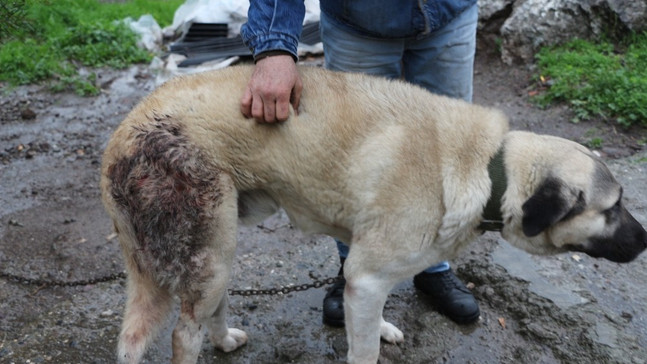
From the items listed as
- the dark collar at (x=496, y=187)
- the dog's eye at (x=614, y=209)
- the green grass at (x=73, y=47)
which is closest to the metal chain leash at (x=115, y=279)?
the dark collar at (x=496, y=187)

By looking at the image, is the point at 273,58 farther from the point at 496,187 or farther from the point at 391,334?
the point at 391,334

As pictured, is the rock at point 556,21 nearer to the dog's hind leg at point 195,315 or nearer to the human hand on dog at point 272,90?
the human hand on dog at point 272,90

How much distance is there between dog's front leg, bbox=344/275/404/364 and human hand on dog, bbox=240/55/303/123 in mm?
823

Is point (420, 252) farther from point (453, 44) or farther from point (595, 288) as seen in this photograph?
point (595, 288)

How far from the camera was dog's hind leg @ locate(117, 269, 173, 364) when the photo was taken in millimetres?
2688

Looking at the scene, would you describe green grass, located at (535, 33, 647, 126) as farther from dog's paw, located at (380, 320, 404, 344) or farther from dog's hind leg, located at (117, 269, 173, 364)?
dog's hind leg, located at (117, 269, 173, 364)

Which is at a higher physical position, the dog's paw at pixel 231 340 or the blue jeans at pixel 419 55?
the blue jeans at pixel 419 55

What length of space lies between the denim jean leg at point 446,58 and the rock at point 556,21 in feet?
14.9

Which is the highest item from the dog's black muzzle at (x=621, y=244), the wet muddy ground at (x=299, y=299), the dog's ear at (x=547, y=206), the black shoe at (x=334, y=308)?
the dog's ear at (x=547, y=206)

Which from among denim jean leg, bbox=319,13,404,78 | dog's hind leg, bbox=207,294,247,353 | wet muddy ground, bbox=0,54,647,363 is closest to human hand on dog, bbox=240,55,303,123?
denim jean leg, bbox=319,13,404,78

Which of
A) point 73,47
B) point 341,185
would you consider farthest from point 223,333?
point 73,47

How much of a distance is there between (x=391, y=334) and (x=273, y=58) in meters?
1.70

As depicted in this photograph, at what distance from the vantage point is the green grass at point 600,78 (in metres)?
5.93

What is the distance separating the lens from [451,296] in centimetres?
353
